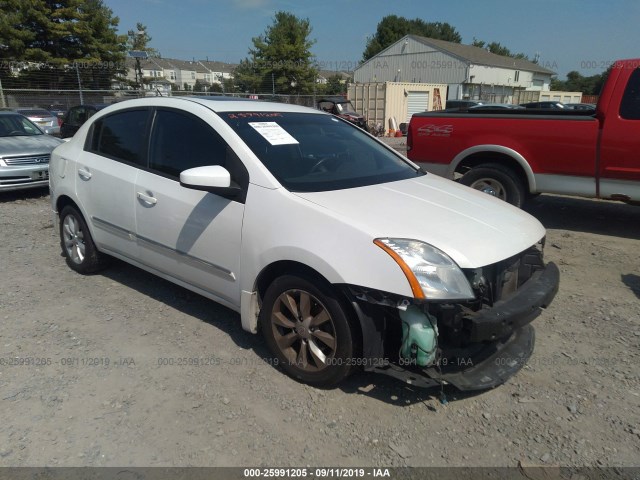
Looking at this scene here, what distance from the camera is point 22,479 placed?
2.26 m

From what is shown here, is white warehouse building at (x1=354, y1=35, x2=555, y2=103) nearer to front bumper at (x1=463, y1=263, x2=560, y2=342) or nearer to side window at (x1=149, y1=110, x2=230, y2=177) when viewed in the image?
side window at (x1=149, y1=110, x2=230, y2=177)

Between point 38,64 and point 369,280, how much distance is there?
117 ft

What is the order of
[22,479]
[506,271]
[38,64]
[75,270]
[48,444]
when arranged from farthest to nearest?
[38,64] → [75,270] → [506,271] → [48,444] → [22,479]

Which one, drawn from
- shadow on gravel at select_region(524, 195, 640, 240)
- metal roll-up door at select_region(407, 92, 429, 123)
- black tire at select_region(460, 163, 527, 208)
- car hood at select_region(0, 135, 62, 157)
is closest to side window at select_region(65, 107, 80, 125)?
car hood at select_region(0, 135, 62, 157)

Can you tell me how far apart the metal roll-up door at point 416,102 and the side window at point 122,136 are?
25.0 metres

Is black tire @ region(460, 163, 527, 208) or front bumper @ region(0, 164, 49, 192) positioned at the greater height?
black tire @ region(460, 163, 527, 208)

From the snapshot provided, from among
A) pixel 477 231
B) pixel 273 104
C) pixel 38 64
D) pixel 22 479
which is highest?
A: pixel 38 64

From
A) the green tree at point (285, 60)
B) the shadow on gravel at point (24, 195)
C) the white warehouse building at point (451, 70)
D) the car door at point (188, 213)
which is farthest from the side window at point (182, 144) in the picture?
the white warehouse building at point (451, 70)

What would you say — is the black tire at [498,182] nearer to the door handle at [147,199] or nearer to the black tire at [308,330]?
the black tire at [308,330]

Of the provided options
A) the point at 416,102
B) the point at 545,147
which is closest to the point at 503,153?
the point at 545,147

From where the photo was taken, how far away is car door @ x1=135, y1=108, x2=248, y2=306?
3.15 metres

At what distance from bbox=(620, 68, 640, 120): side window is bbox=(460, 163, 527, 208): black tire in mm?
1364

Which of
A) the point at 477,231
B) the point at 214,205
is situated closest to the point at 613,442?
the point at 477,231

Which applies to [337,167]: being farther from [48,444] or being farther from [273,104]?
[48,444]
